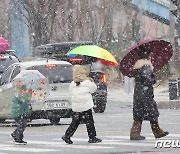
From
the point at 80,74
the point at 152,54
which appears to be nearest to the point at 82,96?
the point at 80,74

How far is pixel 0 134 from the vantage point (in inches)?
716

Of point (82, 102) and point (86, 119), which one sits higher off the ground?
point (82, 102)

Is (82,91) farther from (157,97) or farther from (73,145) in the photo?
(157,97)

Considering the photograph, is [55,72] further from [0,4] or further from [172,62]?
[0,4]

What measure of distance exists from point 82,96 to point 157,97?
19.7 m

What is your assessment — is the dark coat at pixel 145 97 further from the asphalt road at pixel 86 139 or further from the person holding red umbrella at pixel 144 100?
the asphalt road at pixel 86 139

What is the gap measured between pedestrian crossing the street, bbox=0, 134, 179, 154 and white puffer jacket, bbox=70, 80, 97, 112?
63 cm

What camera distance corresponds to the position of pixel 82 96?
14.9m

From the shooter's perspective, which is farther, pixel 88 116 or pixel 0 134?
pixel 0 134

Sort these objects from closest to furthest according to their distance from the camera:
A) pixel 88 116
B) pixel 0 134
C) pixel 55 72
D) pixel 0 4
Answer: pixel 88 116 → pixel 0 134 → pixel 55 72 → pixel 0 4

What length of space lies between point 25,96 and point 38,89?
0.64 metres

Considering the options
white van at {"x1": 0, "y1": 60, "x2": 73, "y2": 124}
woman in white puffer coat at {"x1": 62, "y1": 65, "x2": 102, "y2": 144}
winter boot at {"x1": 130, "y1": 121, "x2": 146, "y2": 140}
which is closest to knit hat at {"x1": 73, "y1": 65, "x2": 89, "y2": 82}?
woman in white puffer coat at {"x1": 62, "y1": 65, "x2": 102, "y2": 144}

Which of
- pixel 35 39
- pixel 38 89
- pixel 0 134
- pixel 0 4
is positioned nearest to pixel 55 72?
pixel 0 134

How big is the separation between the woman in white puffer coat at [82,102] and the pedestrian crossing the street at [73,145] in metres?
0.23
